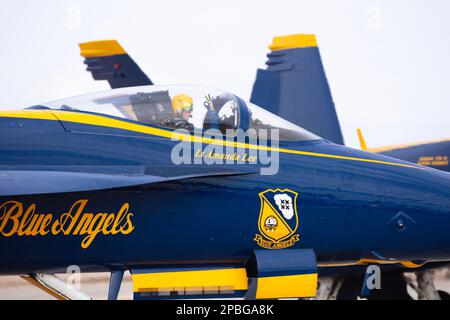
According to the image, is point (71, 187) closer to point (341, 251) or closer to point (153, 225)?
point (153, 225)

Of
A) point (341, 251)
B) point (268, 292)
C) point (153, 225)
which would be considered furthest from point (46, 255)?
point (341, 251)

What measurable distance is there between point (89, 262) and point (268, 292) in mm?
1547

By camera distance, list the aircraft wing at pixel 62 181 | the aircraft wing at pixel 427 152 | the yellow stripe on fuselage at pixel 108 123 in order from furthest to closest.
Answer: the aircraft wing at pixel 427 152, the yellow stripe on fuselage at pixel 108 123, the aircraft wing at pixel 62 181

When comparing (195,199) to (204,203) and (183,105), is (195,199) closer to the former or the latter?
(204,203)

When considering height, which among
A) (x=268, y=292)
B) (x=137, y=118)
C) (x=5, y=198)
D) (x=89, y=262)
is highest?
(x=137, y=118)

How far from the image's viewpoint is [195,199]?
648cm

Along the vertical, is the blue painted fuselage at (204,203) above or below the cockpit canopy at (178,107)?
below

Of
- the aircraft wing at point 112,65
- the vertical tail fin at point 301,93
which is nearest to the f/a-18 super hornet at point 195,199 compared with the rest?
the vertical tail fin at point 301,93

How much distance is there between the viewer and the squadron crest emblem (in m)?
6.61

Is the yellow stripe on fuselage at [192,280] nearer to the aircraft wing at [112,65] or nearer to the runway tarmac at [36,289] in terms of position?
the runway tarmac at [36,289]

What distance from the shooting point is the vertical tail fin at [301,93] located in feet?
51.8

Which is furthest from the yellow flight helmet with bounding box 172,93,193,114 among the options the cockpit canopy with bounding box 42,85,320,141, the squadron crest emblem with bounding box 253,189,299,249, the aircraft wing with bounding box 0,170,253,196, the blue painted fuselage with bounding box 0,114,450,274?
the squadron crest emblem with bounding box 253,189,299,249

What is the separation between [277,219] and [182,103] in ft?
4.47

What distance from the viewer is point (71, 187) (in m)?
5.84
